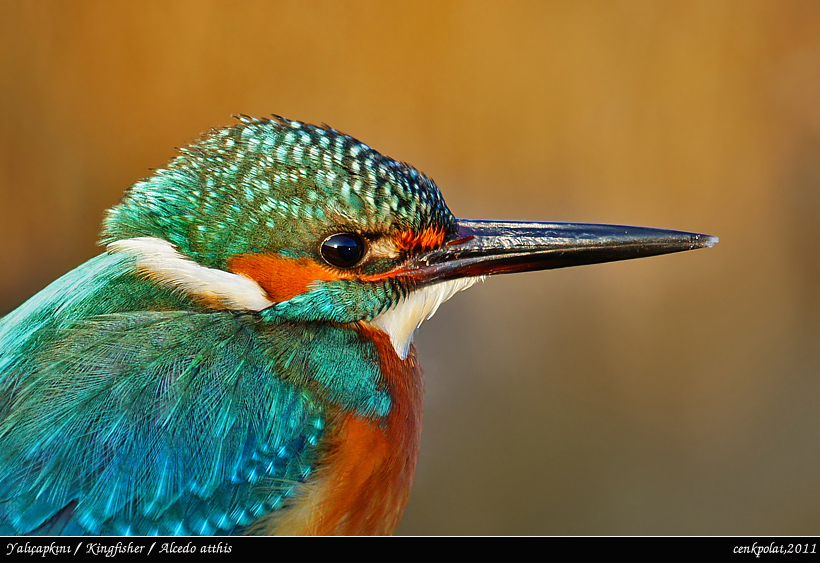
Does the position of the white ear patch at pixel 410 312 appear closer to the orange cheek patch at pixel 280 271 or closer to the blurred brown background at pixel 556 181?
the orange cheek patch at pixel 280 271

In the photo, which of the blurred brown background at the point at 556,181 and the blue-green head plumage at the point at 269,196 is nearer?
the blue-green head plumage at the point at 269,196

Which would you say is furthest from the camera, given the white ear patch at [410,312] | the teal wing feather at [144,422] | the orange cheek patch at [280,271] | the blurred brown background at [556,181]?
the blurred brown background at [556,181]

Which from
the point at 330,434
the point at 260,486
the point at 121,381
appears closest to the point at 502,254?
the point at 330,434

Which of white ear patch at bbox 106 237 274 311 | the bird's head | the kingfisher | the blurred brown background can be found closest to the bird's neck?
the kingfisher

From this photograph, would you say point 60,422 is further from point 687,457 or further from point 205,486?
point 687,457

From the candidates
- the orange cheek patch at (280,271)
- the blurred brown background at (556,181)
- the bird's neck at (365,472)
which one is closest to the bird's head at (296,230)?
the orange cheek patch at (280,271)

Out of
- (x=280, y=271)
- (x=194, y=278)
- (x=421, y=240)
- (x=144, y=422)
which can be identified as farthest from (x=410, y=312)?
(x=144, y=422)
